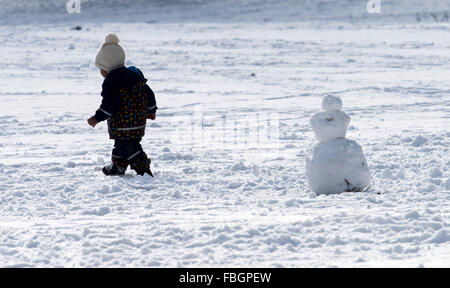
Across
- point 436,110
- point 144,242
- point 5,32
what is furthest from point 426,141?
point 5,32

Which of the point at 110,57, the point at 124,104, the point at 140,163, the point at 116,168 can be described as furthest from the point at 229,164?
the point at 110,57

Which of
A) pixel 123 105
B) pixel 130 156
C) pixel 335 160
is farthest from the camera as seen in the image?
pixel 130 156

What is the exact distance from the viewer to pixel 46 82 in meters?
13.3

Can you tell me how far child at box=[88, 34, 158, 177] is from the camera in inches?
226

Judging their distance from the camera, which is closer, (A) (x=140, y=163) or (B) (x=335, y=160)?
(B) (x=335, y=160)

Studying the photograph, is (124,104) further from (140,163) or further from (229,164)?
(229,164)

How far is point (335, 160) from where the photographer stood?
5.30 metres

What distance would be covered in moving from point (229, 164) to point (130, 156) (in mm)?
1099

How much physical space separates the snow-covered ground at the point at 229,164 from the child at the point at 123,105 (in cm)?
20

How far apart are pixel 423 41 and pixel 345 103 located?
30.8 ft

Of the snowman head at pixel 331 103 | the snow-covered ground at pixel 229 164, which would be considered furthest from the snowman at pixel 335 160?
the snow-covered ground at pixel 229 164

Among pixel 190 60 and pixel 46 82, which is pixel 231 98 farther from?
pixel 190 60
